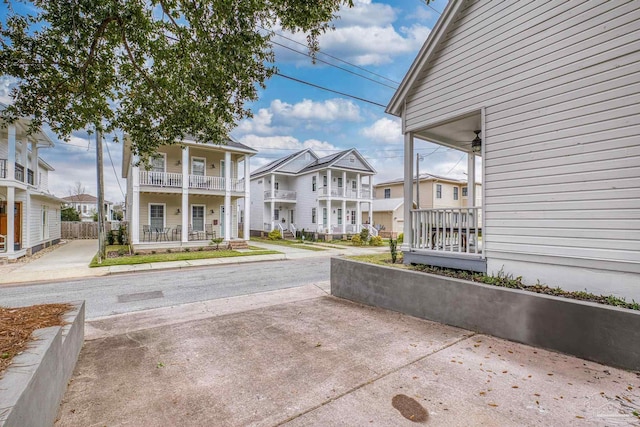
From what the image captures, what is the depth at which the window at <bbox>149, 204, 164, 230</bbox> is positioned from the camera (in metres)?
17.4

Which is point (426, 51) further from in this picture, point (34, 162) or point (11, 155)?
point (34, 162)

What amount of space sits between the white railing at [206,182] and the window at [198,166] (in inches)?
49.4

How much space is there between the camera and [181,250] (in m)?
16.0

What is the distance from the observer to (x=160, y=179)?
635 inches

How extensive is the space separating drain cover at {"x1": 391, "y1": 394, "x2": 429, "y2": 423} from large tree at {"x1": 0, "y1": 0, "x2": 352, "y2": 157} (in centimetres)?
496

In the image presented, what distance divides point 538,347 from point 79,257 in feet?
57.4

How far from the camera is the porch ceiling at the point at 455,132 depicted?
6829mm

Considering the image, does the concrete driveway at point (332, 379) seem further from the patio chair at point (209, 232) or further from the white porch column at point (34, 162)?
the white porch column at point (34, 162)

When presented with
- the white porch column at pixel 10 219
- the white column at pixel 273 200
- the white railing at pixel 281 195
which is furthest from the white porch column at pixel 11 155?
the white railing at pixel 281 195

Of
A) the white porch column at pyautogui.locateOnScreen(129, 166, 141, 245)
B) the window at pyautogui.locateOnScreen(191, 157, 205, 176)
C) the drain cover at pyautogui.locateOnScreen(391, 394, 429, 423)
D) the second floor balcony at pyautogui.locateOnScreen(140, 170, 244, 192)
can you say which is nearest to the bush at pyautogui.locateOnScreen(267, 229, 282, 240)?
the second floor balcony at pyautogui.locateOnScreen(140, 170, 244, 192)

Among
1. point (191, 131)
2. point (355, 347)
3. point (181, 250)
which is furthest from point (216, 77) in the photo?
point (181, 250)

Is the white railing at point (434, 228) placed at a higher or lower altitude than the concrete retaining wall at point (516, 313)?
higher

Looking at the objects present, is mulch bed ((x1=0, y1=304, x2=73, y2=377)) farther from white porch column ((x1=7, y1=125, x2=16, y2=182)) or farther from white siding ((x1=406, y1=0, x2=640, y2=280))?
white porch column ((x1=7, y1=125, x2=16, y2=182))

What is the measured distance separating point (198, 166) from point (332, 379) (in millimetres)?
17546
